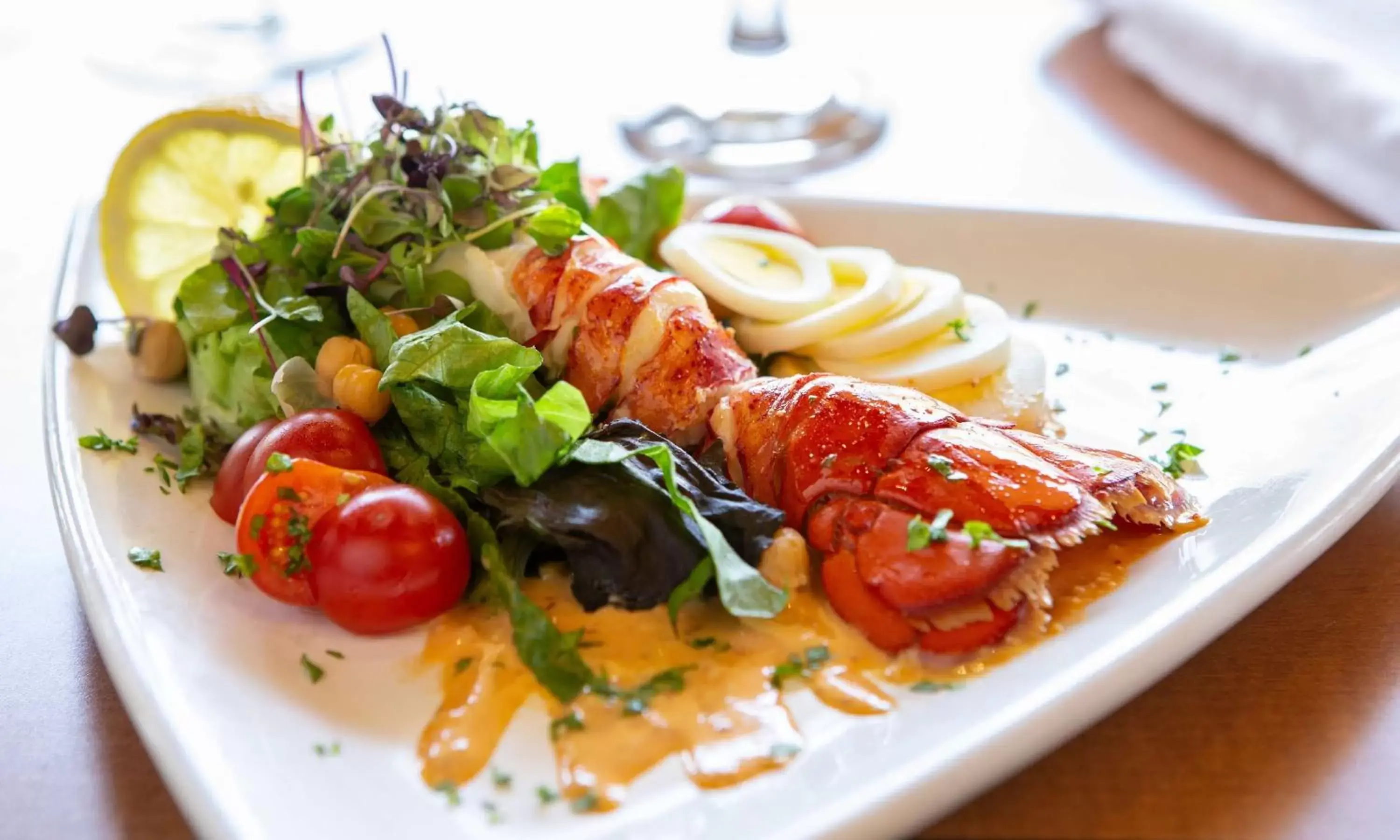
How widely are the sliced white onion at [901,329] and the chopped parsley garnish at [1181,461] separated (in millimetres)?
664

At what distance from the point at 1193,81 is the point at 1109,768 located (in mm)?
3643

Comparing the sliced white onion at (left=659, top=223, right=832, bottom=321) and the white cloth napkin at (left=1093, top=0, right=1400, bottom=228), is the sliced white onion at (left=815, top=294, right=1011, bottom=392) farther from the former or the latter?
the white cloth napkin at (left=1093, top=0, right=1400, bottom=228)

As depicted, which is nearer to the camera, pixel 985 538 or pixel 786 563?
pixel 985 538

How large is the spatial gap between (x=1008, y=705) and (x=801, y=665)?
386mm

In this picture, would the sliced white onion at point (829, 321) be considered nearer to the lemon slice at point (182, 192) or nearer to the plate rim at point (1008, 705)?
the plate rim at point (1008, 705)

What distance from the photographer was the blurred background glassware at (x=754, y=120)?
→ 474 centimetres

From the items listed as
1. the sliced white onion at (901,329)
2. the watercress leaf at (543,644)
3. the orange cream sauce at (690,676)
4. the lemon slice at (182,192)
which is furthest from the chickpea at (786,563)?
the lemon slice at (182,192)

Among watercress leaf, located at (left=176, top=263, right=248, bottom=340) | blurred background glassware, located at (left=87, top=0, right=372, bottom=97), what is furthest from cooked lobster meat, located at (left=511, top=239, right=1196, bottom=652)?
blurred background glassware, located at (left=87, top=0, right=372, bottom=97)

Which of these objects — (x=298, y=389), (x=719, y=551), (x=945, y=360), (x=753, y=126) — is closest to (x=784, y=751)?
(x=719, y=551)

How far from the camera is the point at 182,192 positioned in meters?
3.39

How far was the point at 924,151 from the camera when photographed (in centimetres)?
498

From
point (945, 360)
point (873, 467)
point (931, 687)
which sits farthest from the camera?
point (945, 360)

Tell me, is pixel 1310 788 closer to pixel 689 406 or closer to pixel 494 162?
pixel 689 406

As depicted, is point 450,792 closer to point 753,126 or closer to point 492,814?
point 492,814
